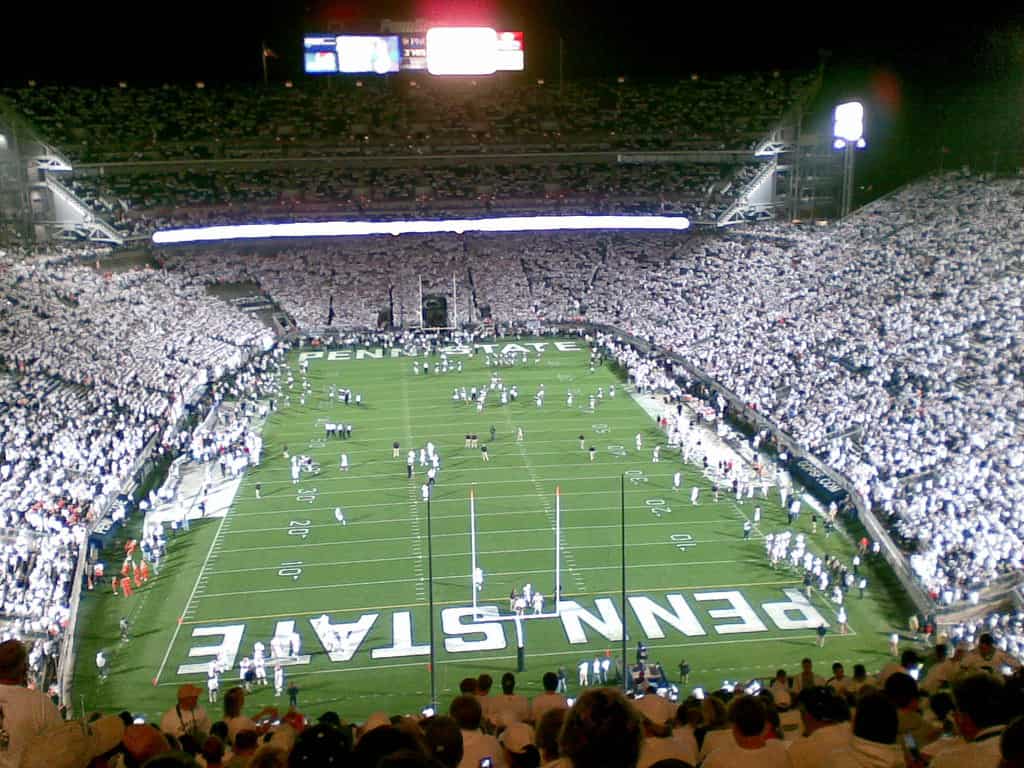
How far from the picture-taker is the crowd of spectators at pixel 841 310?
20516 mm

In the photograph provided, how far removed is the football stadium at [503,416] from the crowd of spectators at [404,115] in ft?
0.79

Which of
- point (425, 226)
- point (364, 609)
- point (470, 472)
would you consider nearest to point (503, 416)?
point (470, 472)

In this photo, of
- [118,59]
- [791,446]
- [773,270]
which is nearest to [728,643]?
[791,446]

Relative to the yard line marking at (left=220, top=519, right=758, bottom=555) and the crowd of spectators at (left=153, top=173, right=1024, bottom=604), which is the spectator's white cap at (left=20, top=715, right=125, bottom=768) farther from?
the yard line marking at (left=220, top=519, right=758, bottom=555)

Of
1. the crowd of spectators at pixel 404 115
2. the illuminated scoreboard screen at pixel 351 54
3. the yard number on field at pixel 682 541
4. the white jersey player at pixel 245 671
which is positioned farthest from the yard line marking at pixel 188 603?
the illuminated scoreboard screen at pixel 351 54

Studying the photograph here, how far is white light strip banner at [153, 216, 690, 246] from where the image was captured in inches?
2003

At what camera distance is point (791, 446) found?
997 inches

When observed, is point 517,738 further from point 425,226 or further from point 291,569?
point 425,226

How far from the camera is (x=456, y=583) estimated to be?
62.7ft

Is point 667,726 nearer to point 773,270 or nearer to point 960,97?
point 773,270

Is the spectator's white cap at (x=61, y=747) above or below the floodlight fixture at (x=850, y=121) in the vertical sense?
below

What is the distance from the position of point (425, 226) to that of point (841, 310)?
2537 cm

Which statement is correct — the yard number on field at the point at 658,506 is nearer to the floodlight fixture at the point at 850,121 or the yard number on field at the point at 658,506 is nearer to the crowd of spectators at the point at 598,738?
the crowd of spectators at the point at 598,738

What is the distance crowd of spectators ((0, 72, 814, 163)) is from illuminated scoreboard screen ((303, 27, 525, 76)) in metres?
3.18
